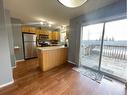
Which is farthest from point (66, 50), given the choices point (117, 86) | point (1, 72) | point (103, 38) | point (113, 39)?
point (1, 72)

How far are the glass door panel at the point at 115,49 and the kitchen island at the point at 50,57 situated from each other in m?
1.82

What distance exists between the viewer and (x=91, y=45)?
3.17 m

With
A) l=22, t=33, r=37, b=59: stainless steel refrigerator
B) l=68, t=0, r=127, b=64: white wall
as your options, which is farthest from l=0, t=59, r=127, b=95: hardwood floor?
l=22, t=33, r=37, b=59: stainless steel refrigerator

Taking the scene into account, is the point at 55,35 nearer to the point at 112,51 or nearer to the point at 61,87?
the point at 112,51

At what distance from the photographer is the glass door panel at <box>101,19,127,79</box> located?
2.26 m

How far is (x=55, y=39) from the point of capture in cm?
667

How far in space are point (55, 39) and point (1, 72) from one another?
5049 mm

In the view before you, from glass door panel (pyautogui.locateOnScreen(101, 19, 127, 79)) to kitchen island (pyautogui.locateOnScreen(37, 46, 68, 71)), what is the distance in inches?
71.7

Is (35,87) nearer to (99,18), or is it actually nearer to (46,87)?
(46,87)

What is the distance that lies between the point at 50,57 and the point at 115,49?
2.47 meters

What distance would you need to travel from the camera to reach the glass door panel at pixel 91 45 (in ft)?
9.29

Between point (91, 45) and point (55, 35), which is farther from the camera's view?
point (55, 35)

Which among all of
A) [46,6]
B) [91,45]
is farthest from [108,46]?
[46,6]

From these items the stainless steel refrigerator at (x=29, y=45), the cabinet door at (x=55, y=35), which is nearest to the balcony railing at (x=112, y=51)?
the stainless steel refrigerator at (x=29, y=45)
